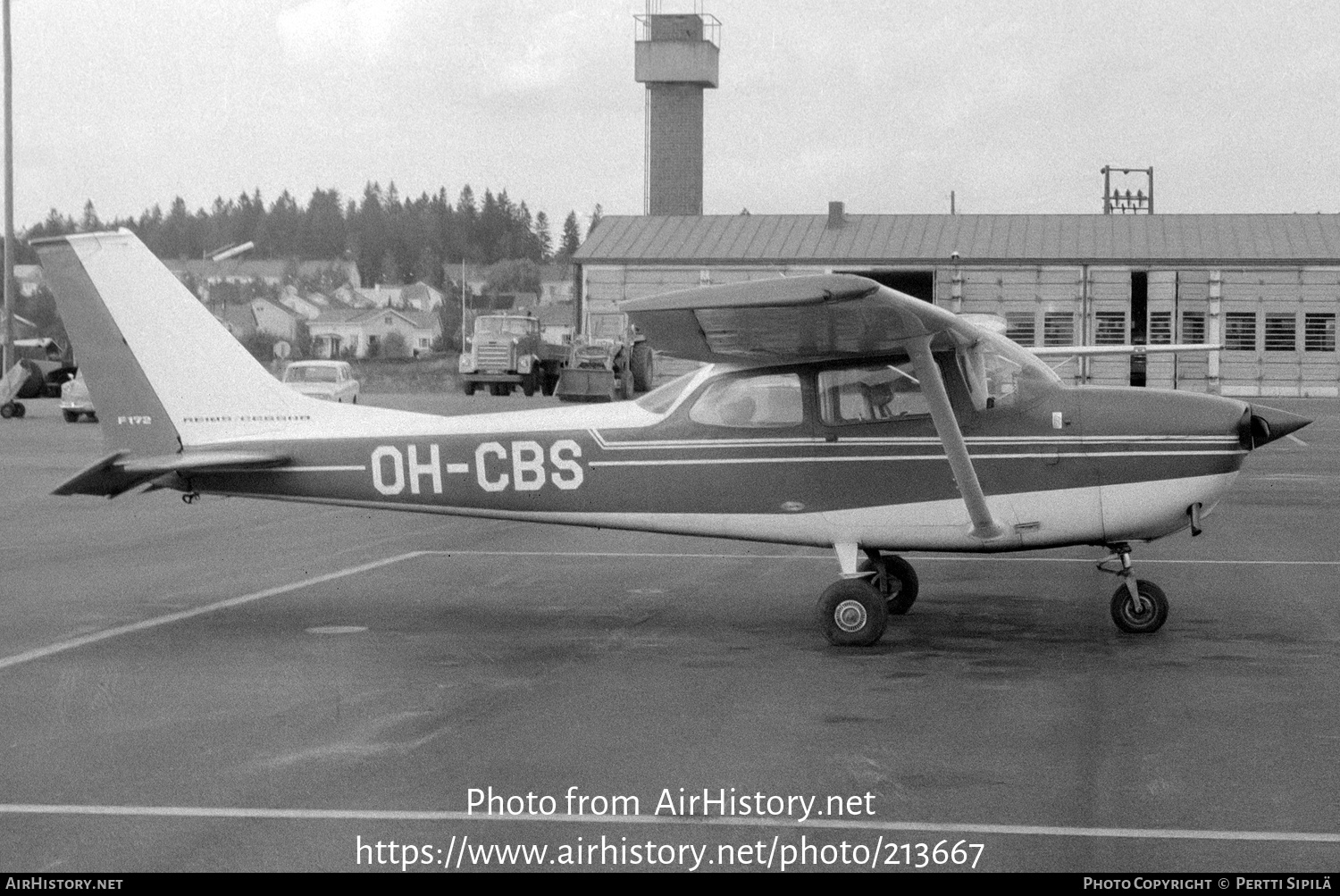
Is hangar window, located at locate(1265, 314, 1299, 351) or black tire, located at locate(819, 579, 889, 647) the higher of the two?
hangar window, located at locate(1265, 314, 1299, 351)

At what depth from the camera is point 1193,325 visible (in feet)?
180

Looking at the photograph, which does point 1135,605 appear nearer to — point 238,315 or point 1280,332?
point 1280,332

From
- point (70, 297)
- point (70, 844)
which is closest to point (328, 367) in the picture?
point (70, 297)

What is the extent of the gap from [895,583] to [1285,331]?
48.2 meters

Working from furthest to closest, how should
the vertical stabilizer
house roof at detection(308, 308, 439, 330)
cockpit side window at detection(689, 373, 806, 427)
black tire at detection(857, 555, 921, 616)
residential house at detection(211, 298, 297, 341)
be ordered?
house roof at detection(308, 308, 439, 330), residential house at detection(211, 298, 297, 341), black tire at detection(857, 555, 921, 616), the vertical stabilizer, cockpit side window at detection(689, 373, 806, 427)

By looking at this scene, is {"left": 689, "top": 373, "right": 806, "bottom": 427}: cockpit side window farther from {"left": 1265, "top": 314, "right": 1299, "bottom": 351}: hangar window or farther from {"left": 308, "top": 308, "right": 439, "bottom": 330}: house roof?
{"left": 308, "top": 308, "right": 439, "bottom": 330}: house roof

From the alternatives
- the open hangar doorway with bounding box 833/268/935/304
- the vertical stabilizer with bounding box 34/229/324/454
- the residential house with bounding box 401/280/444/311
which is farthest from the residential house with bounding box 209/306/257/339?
the vertical stabilizer with bounding box 34/229/324/454

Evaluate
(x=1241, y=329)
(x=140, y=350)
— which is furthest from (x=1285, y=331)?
(x=140, y=350)

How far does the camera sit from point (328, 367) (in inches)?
1660

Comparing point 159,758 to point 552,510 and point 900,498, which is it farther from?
point 900,498

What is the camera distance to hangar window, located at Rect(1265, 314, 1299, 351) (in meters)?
54.4

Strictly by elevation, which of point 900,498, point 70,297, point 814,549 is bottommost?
point 814,549

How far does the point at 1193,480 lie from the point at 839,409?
7.10ft

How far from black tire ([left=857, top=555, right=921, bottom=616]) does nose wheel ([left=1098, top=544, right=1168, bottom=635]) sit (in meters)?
1.44
